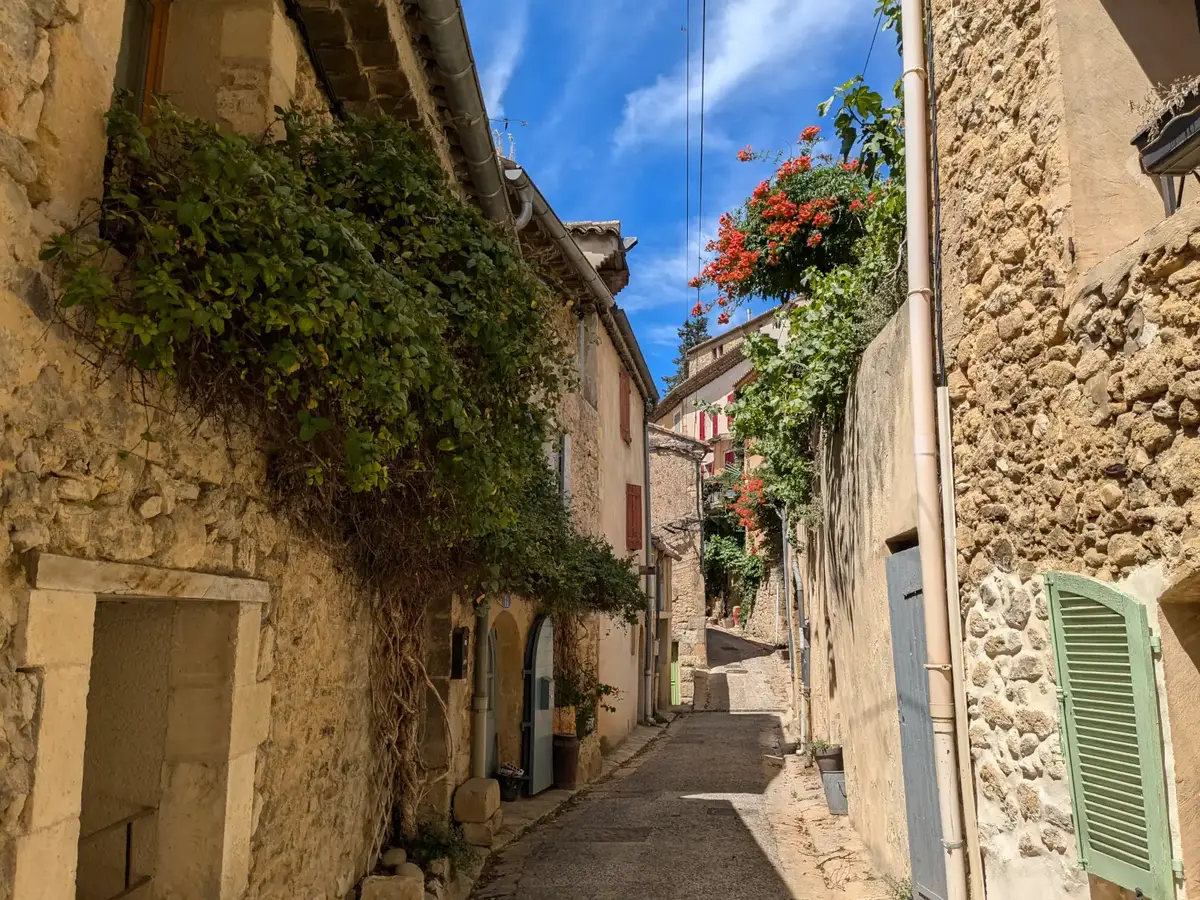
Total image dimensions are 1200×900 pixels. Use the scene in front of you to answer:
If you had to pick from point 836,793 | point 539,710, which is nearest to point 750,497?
point 539,710

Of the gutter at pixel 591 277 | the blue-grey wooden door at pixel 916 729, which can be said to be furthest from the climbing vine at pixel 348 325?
the gutter at pixel 591 277

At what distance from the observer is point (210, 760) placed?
11.4 feet

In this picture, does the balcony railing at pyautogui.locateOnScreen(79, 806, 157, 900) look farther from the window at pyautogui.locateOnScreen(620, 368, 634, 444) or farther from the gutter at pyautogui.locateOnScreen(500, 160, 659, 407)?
the window at pyautogui.locateOnScreen(620, 368, 634, 444)

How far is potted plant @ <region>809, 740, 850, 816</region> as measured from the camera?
8.05 metres

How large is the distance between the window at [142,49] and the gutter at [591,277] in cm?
400

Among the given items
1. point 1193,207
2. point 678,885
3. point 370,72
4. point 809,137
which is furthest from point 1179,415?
point 809,137

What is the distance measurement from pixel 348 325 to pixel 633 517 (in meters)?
13.5

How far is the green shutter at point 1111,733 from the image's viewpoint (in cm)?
276

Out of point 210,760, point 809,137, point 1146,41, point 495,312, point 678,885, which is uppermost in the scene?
point 809,137

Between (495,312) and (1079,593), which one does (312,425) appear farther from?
(1079,593)

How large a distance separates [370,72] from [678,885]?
5231 millimetres

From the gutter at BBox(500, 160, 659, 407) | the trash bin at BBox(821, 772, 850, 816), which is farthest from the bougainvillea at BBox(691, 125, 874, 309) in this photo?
the trash bin at BBox(821, 772, 850, 816)

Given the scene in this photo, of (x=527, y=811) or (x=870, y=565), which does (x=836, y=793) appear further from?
(x=870, y=565)

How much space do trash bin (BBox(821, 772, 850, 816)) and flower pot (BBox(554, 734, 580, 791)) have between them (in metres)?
3.01
